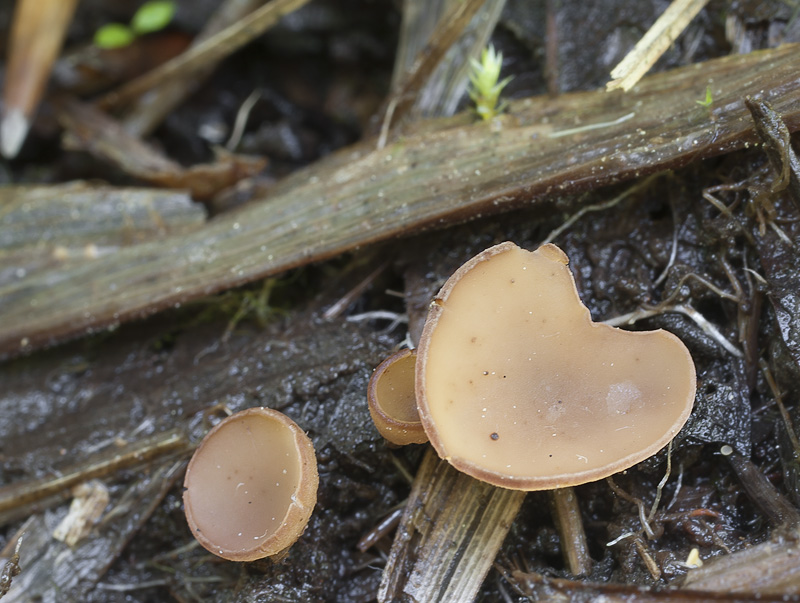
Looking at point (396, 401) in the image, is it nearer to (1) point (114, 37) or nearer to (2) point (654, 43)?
(2) point (654, 43)

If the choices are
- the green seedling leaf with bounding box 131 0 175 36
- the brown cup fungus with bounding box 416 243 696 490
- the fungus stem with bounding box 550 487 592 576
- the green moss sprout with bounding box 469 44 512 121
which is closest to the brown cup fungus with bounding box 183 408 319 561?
the brown cup fungus with bounding box 416 243 696 490

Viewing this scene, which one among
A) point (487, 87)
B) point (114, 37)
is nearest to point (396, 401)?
point (487, 87)

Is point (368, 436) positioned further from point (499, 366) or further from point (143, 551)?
point (143, 551)

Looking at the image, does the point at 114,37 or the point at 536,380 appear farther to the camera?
the point at 114,37

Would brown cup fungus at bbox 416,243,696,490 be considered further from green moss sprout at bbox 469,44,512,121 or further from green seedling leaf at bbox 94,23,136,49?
green seedling leaf at bbox 94,23,136,49

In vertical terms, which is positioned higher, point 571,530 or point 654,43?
point 654,43

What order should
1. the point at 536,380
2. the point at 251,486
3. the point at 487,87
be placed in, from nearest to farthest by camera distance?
the point at 536,380, the point at 251,486, the point at 487,87

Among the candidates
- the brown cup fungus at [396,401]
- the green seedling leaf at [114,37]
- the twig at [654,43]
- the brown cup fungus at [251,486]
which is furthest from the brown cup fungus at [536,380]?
the green seedling leaf at [114,37]
